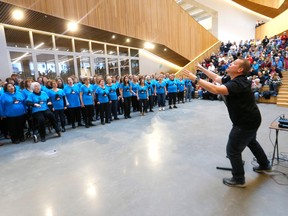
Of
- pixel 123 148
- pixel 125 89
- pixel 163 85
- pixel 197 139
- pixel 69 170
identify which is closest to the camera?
pixel 69 170

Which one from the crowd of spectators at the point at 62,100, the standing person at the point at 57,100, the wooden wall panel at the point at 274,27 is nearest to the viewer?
the crowd of spectators at the point at 62,100

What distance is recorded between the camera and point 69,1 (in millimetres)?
6039

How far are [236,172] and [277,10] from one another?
18573 millimetres

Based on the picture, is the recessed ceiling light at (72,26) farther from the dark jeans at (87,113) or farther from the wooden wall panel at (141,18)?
the dark jeans at (87,113)

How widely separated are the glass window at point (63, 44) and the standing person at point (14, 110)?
4193 millimetres

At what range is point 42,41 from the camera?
752 centimetres

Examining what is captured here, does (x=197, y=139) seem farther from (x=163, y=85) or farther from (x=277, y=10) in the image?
(x=277, y=10)

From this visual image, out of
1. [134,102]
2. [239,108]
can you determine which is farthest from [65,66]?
[239,108]

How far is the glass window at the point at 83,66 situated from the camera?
883 centimetres

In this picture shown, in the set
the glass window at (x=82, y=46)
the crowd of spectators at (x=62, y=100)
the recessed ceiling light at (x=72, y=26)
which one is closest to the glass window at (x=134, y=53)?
the glass window at (x=82, y=46)

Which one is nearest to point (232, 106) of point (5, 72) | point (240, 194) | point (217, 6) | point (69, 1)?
point (240, 194)

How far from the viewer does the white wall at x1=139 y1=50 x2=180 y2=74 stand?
39.6 feet

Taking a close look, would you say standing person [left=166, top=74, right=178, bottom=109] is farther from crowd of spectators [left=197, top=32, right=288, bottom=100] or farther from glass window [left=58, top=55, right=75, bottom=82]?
glass window [left=58, top=55, right=75, bottom=82]

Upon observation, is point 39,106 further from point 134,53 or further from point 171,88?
point 134,53
